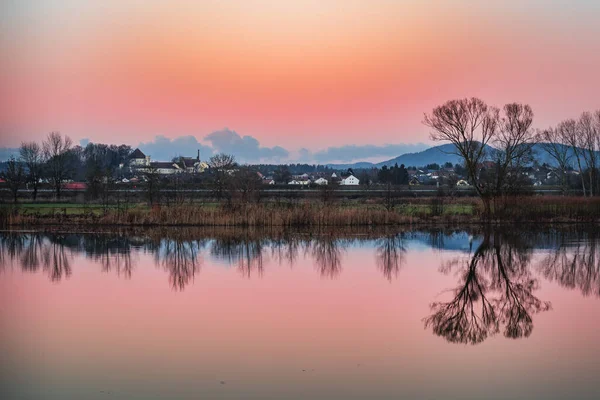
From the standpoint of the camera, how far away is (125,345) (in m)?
10.7

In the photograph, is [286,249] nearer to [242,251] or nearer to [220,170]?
[242,251]

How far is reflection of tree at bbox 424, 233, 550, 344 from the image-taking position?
1202cm

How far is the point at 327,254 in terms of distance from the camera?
2319 centimetres

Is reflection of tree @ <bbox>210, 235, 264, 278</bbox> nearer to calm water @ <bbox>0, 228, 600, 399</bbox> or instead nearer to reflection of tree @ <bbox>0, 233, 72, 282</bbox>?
calm water @ <bbox>0, 228, 600, 399</bbox>

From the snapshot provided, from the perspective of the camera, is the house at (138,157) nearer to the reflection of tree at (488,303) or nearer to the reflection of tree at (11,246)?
the reflection of tree at (11,246)

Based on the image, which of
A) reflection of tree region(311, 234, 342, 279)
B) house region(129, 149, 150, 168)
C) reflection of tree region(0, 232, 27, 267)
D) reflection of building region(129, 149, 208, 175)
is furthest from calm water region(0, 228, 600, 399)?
house region(129, 149, 150, 168)

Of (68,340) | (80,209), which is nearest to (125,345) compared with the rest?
(68,340)

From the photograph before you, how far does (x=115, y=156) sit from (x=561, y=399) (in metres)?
123

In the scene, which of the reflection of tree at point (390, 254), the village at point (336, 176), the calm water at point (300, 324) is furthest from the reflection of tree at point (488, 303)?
the village at point (336, 176)

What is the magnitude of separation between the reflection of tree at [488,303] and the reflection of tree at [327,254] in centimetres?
376

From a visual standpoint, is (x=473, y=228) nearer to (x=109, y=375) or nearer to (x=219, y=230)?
(x=219, y=230)

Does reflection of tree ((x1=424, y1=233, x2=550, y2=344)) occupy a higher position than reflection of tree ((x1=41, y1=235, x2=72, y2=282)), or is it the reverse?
reflection of tree ((x1=41, y1=235, x2=72, y2=282))

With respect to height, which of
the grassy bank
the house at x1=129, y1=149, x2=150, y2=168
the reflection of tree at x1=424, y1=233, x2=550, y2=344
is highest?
the house at x1=129, y1=149, x2=150, y2=168

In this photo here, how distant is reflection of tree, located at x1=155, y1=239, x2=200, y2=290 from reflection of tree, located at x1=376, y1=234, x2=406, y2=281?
19.7 feet
